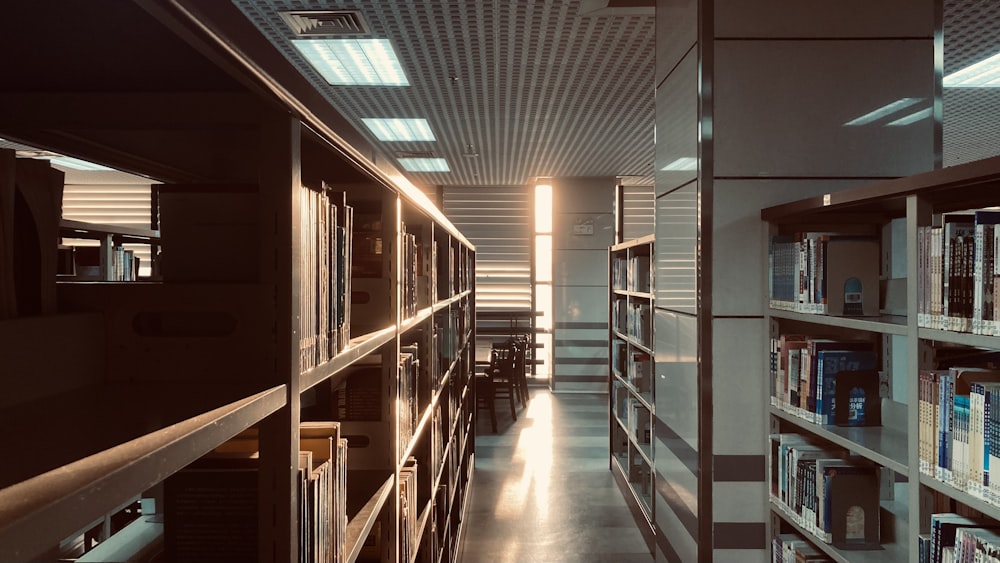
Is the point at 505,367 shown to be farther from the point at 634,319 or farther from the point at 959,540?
the point at 959,540

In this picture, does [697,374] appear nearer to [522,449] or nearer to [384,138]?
[522,449]

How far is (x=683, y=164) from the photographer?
2.90 meters

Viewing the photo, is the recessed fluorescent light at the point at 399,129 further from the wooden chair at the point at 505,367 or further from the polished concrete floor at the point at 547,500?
the polished concrete floor at the point at 547,500

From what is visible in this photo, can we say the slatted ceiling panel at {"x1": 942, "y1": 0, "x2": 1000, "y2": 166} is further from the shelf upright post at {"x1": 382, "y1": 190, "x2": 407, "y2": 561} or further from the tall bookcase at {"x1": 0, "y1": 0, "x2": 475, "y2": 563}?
the tall bookcase at {"x1": 0, "y1": 0, "x2": 475, "y2": 563}

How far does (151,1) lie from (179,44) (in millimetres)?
168

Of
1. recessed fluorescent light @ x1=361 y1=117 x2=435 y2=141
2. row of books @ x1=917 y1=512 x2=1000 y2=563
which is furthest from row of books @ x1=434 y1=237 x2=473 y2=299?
recessed fluorescent light @ x1=361 y1=117 x2=435 y2=141

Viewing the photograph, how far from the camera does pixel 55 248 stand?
86 centimetres

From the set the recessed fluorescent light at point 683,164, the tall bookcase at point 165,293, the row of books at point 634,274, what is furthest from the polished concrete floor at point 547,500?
the tall bookcase at point 165,293

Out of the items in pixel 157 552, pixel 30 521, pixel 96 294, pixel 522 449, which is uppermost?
pixel 96 294

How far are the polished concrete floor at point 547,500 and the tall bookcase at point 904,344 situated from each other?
1.73 metres

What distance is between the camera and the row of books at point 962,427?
146 cm

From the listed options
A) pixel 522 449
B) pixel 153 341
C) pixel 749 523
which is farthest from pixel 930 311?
pixel 522 449

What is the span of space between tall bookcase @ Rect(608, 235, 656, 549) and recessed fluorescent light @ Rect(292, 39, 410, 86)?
212 cm

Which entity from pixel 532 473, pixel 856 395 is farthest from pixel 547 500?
pixel 856 395
